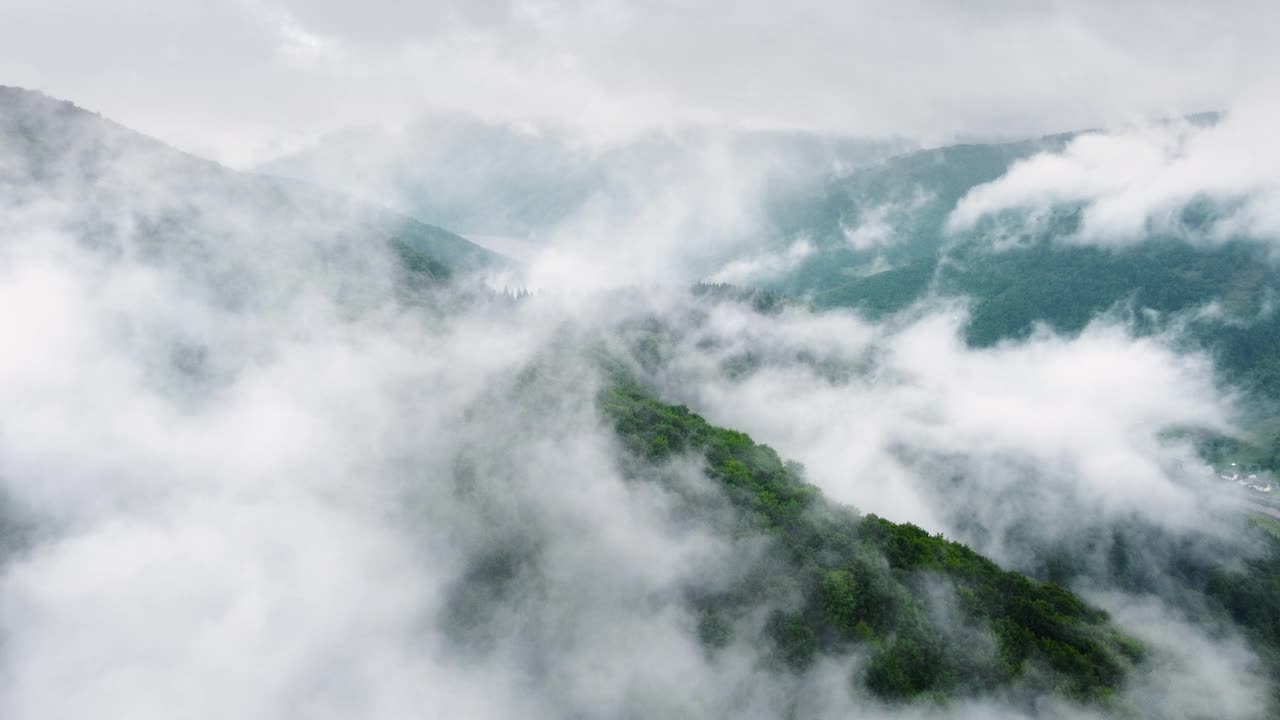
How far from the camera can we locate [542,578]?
49.0m

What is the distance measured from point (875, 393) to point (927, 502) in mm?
53094

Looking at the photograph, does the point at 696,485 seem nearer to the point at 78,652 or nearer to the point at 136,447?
the point at 78,652

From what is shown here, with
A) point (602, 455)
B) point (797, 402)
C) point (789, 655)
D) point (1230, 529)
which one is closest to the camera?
point (789, 655)

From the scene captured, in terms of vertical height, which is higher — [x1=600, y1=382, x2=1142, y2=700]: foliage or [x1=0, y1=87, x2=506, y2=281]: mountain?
[x1=0, y1=87, x2=506, y2=281]: mountain

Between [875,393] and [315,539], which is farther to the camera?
[875,393]

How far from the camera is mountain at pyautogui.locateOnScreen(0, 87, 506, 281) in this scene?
85.6 metres

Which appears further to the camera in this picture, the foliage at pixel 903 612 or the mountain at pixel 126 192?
the mountain at pixel 126 192

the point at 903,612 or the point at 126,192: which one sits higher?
the point at 126,192

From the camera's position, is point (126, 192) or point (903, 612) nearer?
point (903, 612)

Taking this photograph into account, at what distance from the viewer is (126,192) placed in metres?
97.1

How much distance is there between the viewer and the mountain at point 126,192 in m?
85.6

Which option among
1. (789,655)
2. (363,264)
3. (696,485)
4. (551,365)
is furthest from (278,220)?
(789,655)

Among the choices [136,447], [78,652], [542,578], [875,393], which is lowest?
[78,652]

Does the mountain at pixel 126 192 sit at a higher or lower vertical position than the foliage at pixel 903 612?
higher
